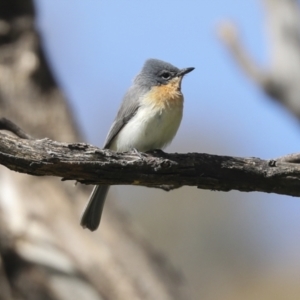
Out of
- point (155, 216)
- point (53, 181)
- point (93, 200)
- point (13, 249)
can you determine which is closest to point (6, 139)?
point (93, 200)

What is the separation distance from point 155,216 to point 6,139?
10986mm

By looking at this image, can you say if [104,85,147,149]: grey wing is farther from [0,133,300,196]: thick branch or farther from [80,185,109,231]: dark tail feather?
[0,133,300,196]: thick branch

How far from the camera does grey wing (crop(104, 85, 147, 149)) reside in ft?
16.9

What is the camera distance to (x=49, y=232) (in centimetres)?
652

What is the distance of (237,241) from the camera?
48.4ft

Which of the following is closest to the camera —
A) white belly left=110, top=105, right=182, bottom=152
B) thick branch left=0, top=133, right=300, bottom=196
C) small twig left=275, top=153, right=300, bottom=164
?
thick branch left=0, top=133, right=300, bottom=196

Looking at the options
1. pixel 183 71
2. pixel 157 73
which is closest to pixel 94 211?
pixel 157 73

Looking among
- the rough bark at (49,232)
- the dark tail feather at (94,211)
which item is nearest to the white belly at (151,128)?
the dark tail feather at (94,211)

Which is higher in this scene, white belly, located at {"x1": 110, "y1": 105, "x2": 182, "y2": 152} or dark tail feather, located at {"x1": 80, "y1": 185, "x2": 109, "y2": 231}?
white belly, located at {"x1": 110, "y1": 105, "x2": 182, "y2": 152}

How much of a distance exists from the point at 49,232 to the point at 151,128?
6.98ft

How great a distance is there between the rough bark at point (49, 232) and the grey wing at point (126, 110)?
1.58m

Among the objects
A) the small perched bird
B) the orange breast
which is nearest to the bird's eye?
the small perched bird

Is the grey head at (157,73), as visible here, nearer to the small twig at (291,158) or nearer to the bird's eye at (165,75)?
the bird's eye at (165,75)

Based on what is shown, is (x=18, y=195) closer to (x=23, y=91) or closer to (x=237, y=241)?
(x=23, y=91)
